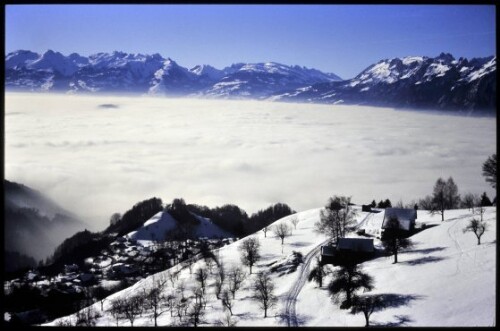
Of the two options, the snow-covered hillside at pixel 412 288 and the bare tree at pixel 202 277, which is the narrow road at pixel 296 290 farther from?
the bare tree at pixel 202 277

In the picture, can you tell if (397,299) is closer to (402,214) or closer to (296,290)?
(296,290)

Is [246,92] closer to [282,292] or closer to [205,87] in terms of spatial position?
[205,87]

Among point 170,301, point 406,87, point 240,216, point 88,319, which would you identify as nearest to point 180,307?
point 170,301

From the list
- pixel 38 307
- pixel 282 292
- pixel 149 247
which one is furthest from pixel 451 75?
pixel 38 307

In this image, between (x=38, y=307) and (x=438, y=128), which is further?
(x=438, y=128)

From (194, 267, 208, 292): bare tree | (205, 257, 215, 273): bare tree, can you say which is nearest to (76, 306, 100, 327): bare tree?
(194, 267, 208, 292): bare tree

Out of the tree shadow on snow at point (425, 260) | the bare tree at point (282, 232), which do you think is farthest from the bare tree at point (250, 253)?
the tree shadow on snow at point (425, 260)
